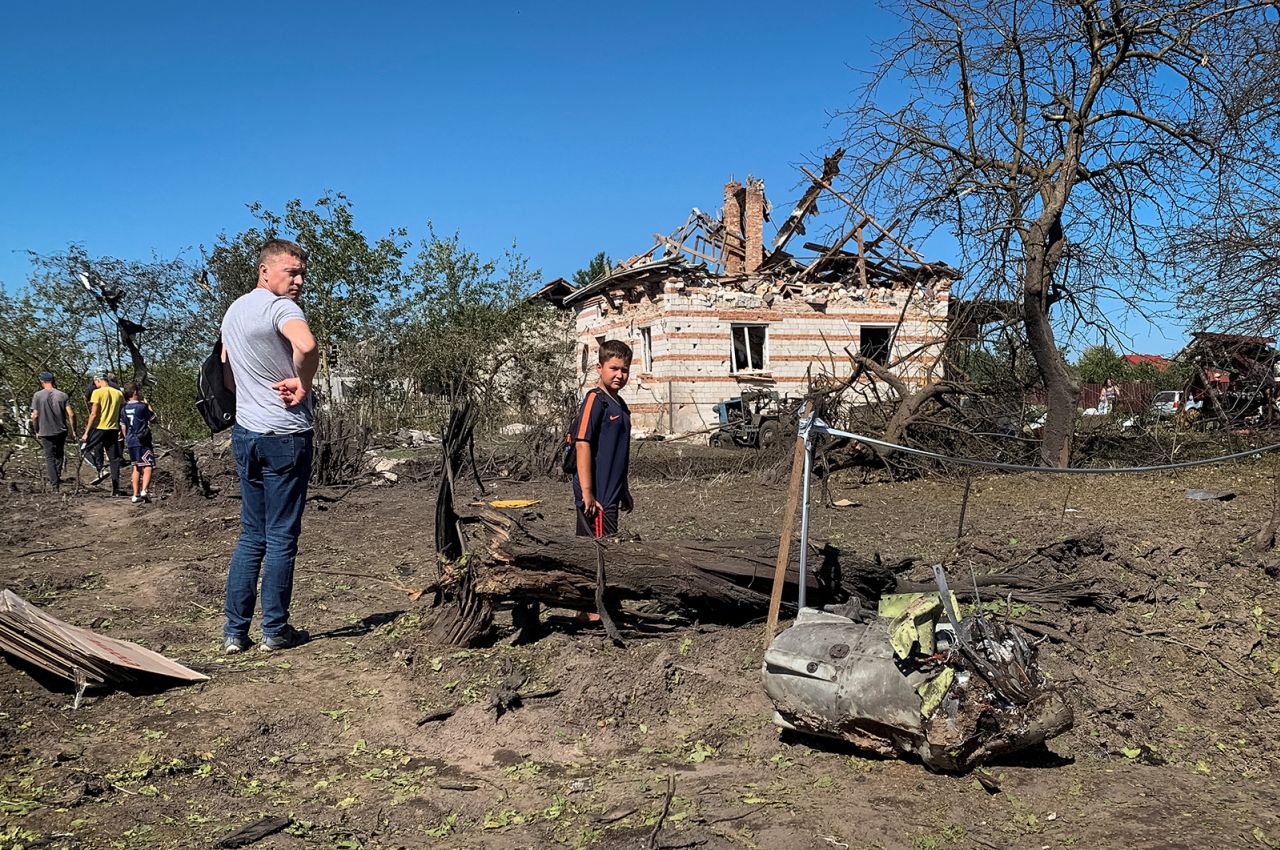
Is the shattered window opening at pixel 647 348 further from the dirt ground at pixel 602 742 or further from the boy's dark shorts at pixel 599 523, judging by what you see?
the boy's dark shorts at pixel 599 523

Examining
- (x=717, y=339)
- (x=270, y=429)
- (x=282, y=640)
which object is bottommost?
(x=282, y=640)

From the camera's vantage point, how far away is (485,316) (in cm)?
2847

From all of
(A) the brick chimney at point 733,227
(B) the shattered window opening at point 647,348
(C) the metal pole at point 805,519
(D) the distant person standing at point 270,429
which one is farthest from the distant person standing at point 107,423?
(A) the brick chimney at point 733,227

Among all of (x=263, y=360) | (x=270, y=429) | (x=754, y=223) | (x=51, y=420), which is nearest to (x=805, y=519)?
(x=270, y=429)

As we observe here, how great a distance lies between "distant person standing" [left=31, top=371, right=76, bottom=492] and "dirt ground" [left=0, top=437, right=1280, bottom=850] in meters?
6.91

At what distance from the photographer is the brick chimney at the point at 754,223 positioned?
74.6ft

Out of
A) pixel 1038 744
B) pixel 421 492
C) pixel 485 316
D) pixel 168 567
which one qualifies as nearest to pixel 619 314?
pixel 485 316

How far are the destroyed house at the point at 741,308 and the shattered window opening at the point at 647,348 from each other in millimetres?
30

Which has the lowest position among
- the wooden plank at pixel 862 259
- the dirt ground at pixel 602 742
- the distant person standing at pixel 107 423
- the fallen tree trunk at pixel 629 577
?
the dirt ground at pixel 602 742

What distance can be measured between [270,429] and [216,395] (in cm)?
51

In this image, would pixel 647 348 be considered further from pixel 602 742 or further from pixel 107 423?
pixel 602 742

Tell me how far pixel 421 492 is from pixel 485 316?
17.7 meters

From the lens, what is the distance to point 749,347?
22.7 m

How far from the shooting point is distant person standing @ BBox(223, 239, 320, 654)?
13.4 feet
